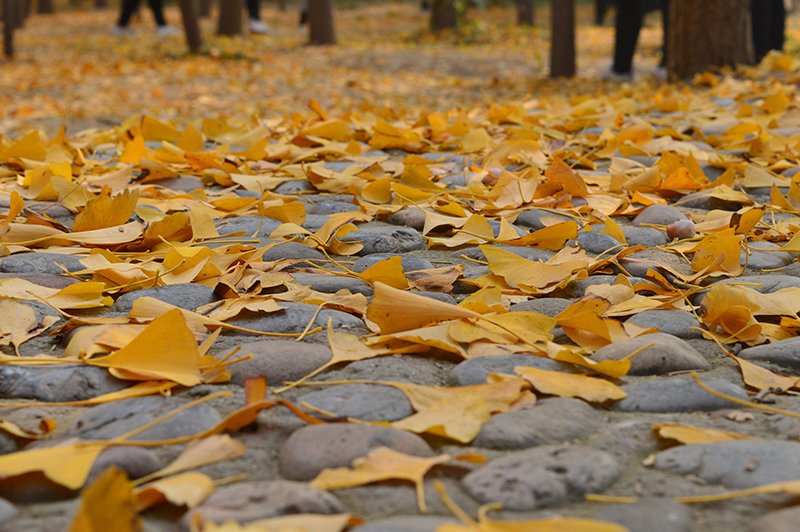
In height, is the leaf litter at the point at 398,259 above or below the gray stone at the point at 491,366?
above

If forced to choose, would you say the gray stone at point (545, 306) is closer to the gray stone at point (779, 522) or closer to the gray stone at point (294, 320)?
the gray stone at point (294, 320)

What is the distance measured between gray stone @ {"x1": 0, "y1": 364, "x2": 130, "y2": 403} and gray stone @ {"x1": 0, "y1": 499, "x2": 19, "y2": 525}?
27cm

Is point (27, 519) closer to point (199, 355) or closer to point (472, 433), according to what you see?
point (199, 355)

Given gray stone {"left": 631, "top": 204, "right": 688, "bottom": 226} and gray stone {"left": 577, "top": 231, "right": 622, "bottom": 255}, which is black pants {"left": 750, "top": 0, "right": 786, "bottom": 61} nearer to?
gray stone {"left": 631, "top": 204, "right": 688, "bottom": 226}

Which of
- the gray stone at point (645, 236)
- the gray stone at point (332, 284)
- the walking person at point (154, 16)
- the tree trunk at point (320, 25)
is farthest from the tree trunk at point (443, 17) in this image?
the gray stone at point (332, 284)

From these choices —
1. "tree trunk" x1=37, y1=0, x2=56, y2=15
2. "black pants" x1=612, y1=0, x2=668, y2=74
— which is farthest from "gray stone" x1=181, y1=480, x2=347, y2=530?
"tree trunk" x1=37, y1=0, x2=56, y2=15

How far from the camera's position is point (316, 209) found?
6.31 feet

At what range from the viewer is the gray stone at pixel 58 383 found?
922 mm

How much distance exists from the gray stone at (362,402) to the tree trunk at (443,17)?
43.0ft

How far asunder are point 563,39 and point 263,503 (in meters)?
6.65

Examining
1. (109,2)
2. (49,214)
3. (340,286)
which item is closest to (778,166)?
(340,286)

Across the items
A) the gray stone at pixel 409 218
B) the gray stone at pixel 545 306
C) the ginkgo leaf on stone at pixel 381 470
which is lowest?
the ginkgo leaf on stone at pixel 381 470

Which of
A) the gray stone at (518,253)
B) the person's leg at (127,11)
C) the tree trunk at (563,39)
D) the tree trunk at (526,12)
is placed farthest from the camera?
the tree trunk at (526,12)

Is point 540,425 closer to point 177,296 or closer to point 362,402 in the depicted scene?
point 362,402
